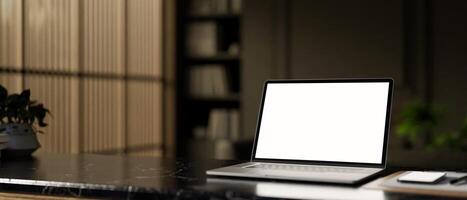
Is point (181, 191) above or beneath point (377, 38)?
beneath

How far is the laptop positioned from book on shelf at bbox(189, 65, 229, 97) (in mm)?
3345

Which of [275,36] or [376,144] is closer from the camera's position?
[376,144]

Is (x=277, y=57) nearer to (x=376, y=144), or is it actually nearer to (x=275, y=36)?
(x=275, y=36)

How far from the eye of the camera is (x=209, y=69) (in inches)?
200

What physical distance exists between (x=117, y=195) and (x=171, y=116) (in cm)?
366

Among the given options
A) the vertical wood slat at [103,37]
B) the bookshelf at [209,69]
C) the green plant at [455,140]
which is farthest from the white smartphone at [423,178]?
the bookshelf at [209,69]

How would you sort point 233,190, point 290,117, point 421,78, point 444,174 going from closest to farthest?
point 233,190, point 444,174, point 290,117, point 421,78

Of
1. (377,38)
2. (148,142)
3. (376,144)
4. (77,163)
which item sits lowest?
(148,142)

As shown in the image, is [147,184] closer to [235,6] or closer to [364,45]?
[364,45]

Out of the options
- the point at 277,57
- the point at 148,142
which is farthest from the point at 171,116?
the point at 277,57

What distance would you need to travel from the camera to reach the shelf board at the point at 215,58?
5.02m

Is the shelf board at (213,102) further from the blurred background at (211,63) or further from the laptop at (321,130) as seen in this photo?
the laptop at (321,130)

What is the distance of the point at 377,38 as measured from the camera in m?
4.57

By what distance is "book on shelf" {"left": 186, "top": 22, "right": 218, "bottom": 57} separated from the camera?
198 inches
